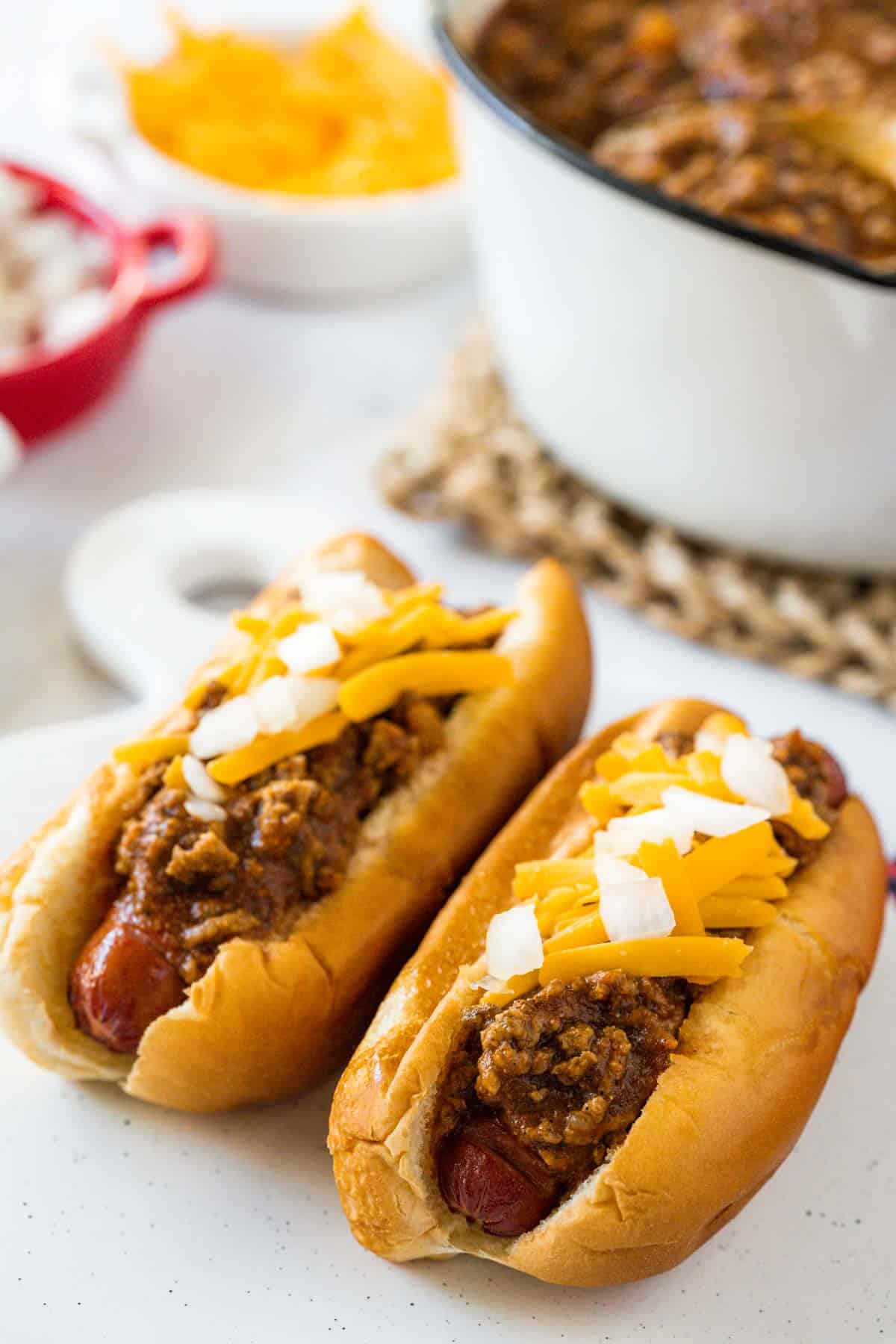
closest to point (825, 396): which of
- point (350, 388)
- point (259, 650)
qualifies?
point (259, 650)

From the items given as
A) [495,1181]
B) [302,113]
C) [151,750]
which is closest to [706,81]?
[302,113]

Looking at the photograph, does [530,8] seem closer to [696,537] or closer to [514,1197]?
[696,537]

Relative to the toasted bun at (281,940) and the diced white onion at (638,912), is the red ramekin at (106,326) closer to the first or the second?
the toasted bun at (281,940)

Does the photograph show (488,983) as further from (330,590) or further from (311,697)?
(330,590)

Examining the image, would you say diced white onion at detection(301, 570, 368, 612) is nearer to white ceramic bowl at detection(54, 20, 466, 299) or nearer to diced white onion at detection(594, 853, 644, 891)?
diced white onion at detection(594, 853, 644, 891)

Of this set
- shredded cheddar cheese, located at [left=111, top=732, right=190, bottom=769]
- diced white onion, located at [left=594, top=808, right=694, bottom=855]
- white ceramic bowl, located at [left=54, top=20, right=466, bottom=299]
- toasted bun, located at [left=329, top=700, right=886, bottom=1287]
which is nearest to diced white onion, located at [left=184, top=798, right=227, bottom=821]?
shredded cheddar cheese, located at [left=111, top=732, right=190, bottom=769]

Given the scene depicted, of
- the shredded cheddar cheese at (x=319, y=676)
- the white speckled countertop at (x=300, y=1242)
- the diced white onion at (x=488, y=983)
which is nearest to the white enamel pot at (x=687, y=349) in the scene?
the white speckled countertop at (x=300, y=1242)
